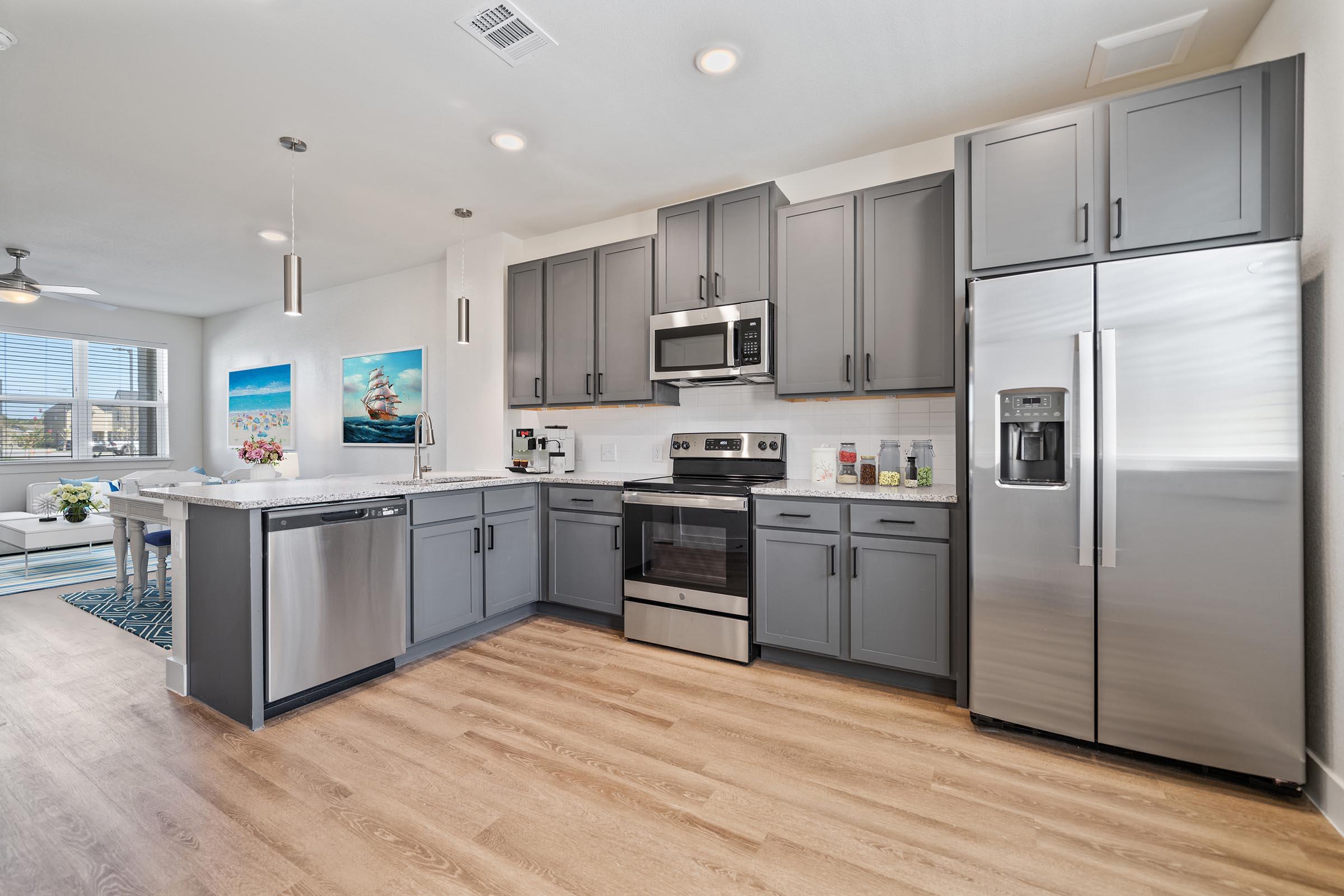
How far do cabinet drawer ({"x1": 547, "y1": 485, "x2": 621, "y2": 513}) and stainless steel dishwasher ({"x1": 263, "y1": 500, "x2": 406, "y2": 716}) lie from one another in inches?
40.1

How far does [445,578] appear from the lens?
10.3ft

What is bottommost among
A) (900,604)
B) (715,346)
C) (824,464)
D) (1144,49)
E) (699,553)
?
(900,604)

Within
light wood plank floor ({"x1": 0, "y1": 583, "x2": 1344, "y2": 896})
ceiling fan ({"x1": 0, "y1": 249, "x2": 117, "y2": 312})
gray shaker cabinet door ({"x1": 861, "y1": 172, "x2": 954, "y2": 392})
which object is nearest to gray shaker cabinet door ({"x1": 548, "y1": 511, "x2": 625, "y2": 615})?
light wood plank floor ({"x1": 0, "y1": 583, "x2": 1344, "y2": 896})

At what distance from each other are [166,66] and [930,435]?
390 cm

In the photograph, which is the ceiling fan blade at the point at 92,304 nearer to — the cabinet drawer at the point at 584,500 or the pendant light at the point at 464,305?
the pendant light at the point at 464,305

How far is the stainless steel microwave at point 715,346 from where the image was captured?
3.23 meters

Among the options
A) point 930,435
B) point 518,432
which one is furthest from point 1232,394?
point 518,432

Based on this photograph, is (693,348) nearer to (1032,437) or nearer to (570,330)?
(570,330)

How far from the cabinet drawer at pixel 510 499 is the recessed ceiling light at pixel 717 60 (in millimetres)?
2428

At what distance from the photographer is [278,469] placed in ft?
16.5

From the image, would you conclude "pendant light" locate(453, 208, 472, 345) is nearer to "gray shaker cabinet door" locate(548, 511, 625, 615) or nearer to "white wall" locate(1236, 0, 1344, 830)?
"gray shaker cabinet door" locate(548, 511, 625, 615)

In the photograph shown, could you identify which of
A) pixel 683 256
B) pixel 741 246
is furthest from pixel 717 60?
pixel 683 256

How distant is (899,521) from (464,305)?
9.36 feet

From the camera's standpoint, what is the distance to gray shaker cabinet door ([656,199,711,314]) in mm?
3469
